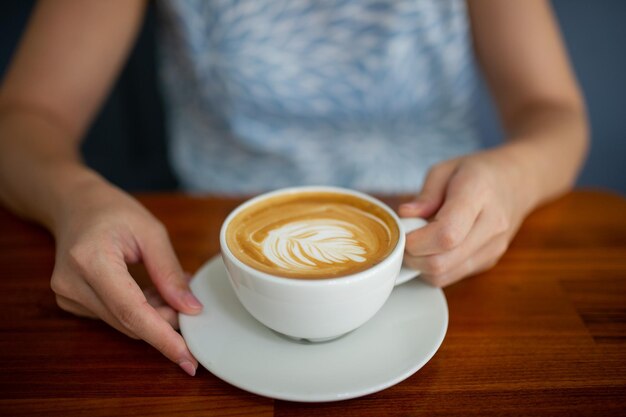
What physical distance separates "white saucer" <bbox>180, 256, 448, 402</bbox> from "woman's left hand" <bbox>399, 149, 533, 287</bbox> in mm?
48

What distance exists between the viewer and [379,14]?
1122mm

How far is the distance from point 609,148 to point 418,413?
69.6 inches

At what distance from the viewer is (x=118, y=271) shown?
1.99 ft

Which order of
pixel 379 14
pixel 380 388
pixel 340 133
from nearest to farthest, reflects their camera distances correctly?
pixel 380 388 → pixel 379 14 → pixel 340 133

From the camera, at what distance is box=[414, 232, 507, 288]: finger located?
0.68m

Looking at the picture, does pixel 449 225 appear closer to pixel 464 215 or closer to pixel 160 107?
pixel 464 215

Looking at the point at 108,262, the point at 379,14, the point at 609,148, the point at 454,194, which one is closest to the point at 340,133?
the point at 379,14

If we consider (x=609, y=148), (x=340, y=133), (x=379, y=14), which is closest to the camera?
(x=379, y=14)

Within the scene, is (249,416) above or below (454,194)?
below

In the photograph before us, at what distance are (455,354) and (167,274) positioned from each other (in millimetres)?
359

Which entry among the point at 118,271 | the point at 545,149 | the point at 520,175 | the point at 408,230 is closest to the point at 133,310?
the point at 118,271

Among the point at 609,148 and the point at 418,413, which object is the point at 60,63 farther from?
the point at 609,148

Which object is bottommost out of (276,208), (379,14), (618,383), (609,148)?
(609,148)

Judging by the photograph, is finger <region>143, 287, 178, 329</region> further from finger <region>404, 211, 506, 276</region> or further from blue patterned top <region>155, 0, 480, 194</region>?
blue patterned top <region>155, 0, 480, 194</region>
